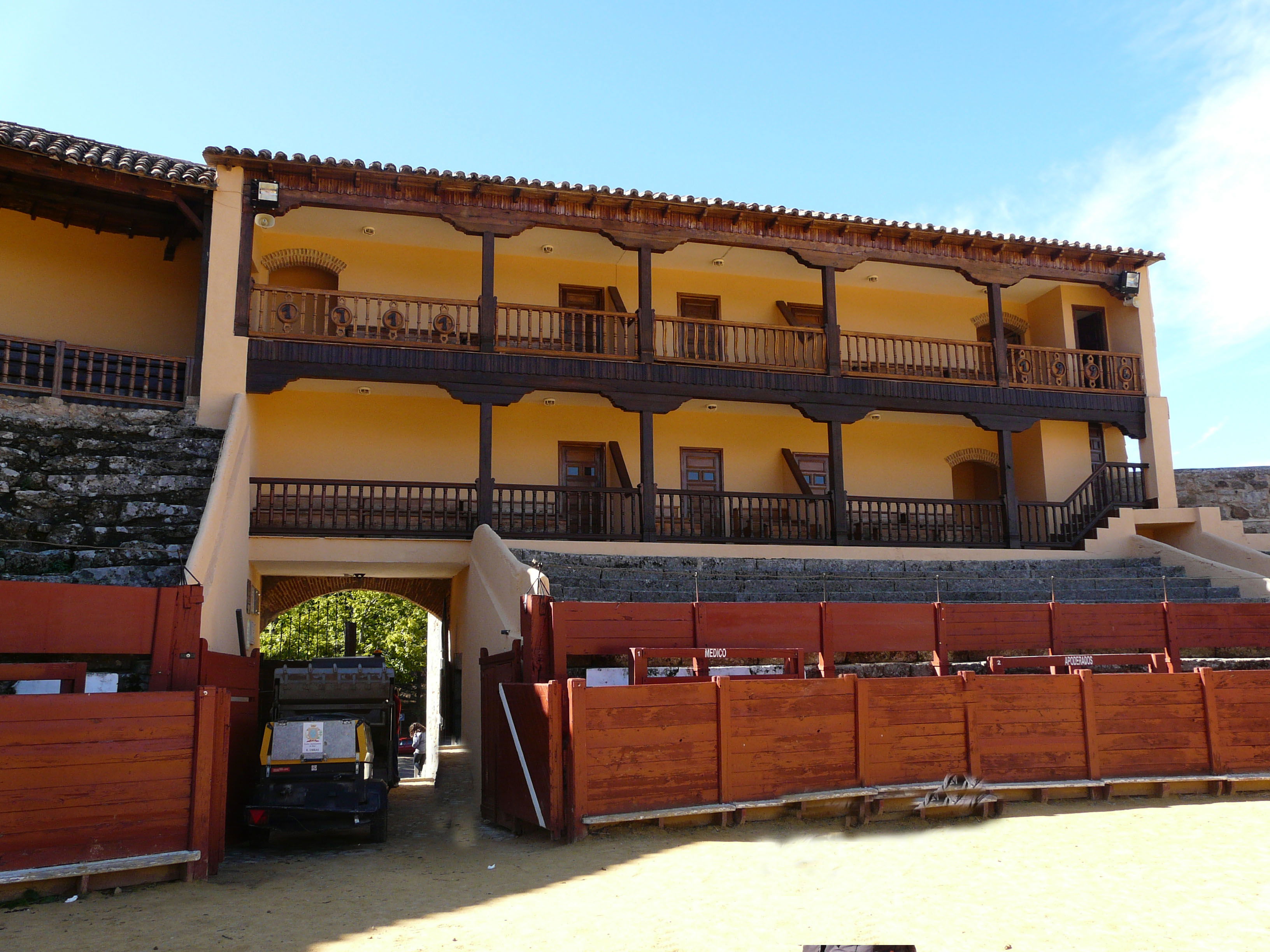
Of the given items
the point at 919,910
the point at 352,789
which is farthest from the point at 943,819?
the point at 352,789

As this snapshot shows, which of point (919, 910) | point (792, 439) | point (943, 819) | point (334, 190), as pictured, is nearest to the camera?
point (919, 910)

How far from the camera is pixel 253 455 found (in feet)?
52.9

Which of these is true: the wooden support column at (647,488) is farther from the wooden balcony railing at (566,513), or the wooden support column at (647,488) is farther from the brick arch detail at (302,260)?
the brick arch detail at (302,260)

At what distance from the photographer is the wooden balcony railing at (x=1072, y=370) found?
19297 millimetres

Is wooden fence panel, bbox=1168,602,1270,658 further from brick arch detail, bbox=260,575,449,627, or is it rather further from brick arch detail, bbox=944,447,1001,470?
brick arch detail, bbox=260,575,449,627

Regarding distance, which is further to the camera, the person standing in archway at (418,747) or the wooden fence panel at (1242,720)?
the person standing in archway at (418,747)

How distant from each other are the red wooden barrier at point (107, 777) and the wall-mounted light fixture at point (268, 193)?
9358 millimetres

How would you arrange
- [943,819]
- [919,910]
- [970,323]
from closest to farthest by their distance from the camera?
[919,910]
[943,819]
[970,323]

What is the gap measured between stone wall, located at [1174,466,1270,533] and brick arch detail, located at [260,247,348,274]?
1754 cm

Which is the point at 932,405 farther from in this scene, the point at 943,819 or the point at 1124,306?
the point at 943,819

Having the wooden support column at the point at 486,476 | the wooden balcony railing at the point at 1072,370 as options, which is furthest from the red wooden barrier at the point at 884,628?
the wooden balcony railing at the point at 1072,370

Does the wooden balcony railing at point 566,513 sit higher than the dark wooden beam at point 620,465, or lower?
lower

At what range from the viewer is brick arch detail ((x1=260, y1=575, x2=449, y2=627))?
61.1ft

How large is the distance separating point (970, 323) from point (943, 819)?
13.6 meters
